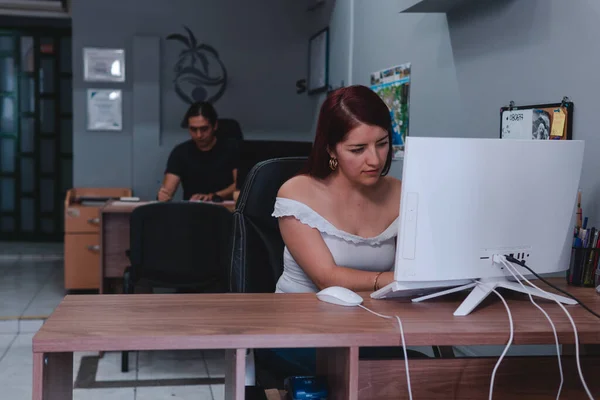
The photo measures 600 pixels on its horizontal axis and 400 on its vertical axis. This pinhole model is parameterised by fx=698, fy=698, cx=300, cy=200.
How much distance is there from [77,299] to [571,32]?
71.1 inches

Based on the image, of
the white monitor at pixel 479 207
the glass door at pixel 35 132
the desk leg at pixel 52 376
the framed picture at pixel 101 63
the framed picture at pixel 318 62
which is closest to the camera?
the desk leg at pixel 52 376

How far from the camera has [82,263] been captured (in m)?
4.96

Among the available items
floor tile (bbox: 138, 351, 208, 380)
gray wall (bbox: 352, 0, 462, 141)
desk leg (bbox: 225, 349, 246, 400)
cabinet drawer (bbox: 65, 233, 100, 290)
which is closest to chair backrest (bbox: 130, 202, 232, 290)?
floor tile (bbox: 138, 351, 208, 380)

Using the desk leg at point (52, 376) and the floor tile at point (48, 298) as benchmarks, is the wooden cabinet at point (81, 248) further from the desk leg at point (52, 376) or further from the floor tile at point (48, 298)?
the desk leg at point (52, 376)

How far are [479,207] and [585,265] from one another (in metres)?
0.52

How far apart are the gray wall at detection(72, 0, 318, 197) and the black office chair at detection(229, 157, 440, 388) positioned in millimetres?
3965

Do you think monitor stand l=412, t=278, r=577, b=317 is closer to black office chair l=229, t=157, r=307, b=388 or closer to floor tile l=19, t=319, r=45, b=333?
black office chair l=229, t=157, r=307, b=388

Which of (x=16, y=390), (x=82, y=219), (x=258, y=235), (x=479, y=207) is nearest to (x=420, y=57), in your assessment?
(x=258, y=235)

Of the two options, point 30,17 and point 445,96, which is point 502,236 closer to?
point 445,96

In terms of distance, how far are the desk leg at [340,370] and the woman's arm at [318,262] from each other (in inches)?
12.4

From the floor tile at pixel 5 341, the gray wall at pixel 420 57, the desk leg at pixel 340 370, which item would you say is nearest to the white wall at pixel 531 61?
the gray wall at pixel 420 57

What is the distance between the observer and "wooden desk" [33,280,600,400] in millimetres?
1243

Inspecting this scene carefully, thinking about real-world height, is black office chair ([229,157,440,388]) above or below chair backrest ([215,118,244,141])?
below

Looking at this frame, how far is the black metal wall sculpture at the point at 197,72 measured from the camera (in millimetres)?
6055
